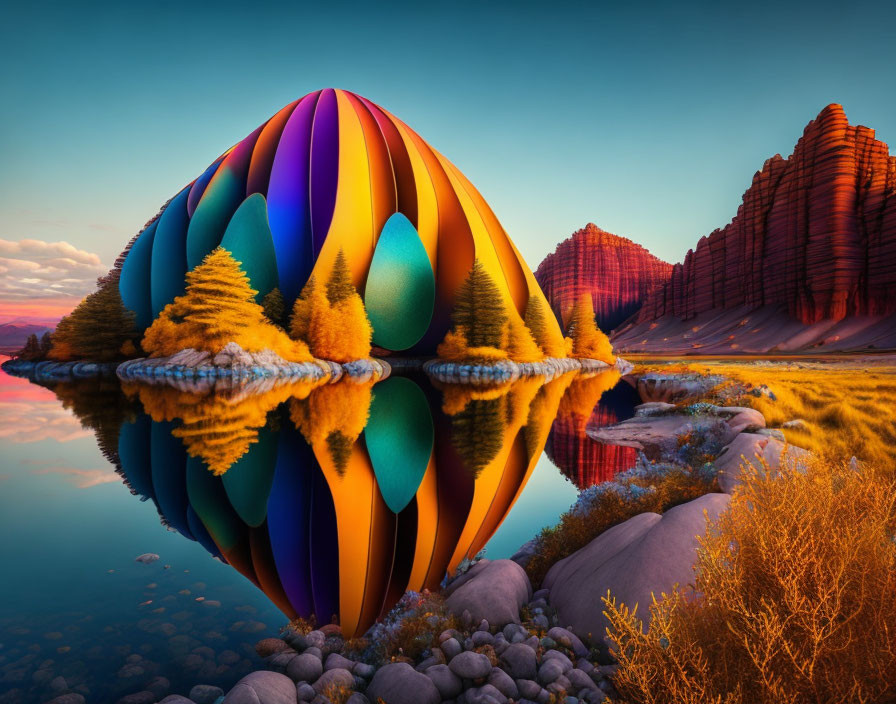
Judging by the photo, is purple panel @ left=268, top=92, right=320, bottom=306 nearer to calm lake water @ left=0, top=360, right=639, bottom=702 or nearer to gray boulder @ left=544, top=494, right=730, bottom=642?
calm lake water @ left=0, top=360, right=639, bottom=702

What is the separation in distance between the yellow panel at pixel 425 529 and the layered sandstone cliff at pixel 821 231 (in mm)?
97726

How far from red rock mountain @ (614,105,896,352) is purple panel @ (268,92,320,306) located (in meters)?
79.4

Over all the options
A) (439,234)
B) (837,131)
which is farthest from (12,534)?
(837,131)

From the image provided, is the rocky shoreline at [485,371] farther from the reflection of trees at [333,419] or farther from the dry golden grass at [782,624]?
the dry golden grass at [782,624]

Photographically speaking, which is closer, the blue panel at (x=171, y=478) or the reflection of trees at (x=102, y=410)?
the blue panel at (x=171, y=478)

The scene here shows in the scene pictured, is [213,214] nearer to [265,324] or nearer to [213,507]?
[265,324]

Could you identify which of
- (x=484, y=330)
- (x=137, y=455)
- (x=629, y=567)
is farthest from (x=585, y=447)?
(x=484, y=330)

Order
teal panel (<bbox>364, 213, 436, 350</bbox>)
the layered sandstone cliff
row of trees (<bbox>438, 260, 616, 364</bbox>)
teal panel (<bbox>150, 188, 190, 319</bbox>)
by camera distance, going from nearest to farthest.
Result: row of trees (<bbox>438, 260, 616, 364</bbox>) → teal panel (<bbox>150, 188, 190, 319</bbox>) → teal panel (<bbox>364, 213, 436, 350</bbox>) → the layered sandstone cliff

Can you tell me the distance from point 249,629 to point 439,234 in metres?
52.2

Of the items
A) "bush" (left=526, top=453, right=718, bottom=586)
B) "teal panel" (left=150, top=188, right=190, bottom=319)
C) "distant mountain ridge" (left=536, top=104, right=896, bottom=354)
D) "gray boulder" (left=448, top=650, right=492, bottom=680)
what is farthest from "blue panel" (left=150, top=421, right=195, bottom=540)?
"distant mountain ridge" (left=536, top=104, right=896, bottom=354)

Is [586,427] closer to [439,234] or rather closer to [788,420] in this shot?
[788,420]

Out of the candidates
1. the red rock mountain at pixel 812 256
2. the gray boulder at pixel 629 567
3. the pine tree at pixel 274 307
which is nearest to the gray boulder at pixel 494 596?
the gray boulder at pixel 629 567

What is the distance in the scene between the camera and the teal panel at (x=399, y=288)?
1935 inches

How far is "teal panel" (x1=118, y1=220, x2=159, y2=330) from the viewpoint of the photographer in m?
49.3
